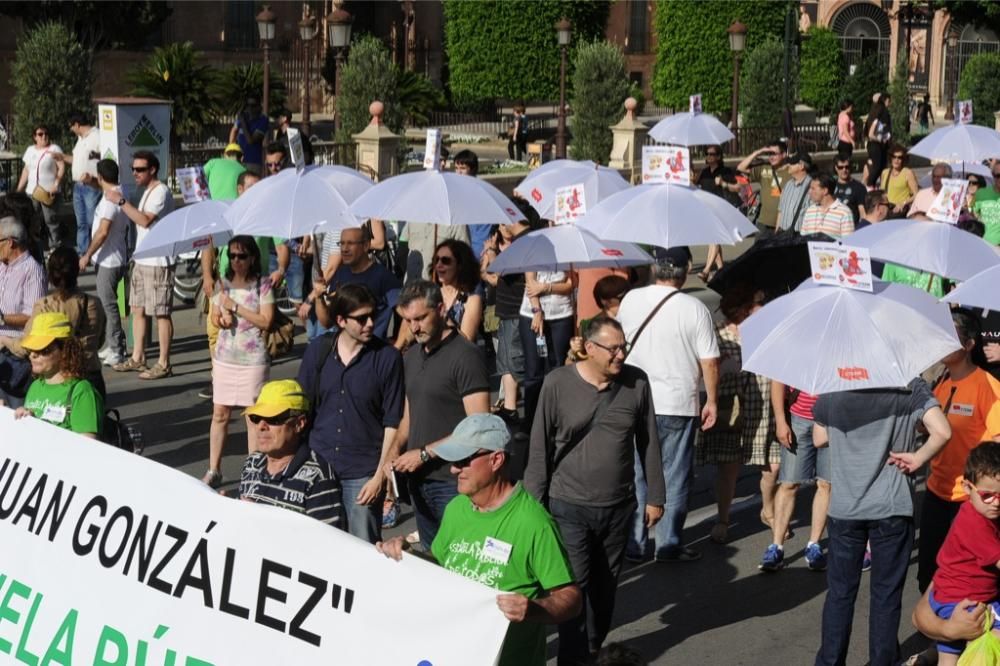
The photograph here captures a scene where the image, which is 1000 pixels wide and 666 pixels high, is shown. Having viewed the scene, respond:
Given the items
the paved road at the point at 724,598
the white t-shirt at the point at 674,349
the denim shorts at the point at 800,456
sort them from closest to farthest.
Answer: the paved road at the point at 724,598 → the white t-shirt at the point at 674,349 → the denim shorts at the point at 800,456

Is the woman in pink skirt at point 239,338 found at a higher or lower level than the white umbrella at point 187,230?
lower

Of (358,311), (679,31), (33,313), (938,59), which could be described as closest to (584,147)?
(679,31)

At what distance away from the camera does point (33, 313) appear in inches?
377

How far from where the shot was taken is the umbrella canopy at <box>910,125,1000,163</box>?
608 inches

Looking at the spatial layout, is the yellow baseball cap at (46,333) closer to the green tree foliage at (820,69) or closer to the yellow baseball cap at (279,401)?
the yellow baseball cap at (279,401)

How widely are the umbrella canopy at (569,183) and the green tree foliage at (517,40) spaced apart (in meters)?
28.1

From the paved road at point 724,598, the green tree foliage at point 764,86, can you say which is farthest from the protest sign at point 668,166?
the green tree foliage at point 764,86

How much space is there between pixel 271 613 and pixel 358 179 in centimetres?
678

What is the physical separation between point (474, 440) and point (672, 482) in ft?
11.4

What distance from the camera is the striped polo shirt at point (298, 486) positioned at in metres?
6.29

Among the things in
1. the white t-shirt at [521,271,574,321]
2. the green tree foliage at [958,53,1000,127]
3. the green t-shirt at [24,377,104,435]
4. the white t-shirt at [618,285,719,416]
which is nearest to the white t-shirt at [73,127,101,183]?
the white t-shirt at [521,271,574,321]

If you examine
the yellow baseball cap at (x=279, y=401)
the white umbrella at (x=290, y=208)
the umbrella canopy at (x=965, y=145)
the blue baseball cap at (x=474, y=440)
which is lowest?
the yellow baseball cap at (x=279, y=401)

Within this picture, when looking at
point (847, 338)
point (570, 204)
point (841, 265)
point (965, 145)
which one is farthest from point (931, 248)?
point (965, 145)

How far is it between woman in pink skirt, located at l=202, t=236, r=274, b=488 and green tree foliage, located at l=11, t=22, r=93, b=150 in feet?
51.4
